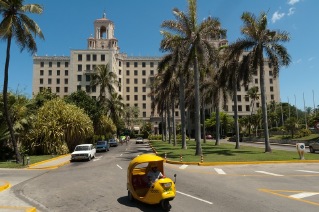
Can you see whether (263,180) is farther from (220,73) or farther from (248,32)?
(220,73)

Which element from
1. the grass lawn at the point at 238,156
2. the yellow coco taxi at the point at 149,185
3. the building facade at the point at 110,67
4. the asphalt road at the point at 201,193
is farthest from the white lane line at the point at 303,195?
the building facade at the point at 110,67

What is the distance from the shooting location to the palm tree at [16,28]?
74.9 feet

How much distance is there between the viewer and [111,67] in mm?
89688

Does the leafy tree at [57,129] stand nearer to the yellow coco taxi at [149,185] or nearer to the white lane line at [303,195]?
the yellow coco taxi at [149,185]

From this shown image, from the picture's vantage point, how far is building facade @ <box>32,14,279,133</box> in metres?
89.9

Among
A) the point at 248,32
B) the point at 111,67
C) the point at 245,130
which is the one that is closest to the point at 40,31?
the point at 248,32

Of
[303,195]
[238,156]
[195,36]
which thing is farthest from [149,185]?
[195,36]

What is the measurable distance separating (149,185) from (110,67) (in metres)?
81.9

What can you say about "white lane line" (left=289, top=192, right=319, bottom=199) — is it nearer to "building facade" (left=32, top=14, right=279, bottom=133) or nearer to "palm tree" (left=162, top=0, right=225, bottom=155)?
"palm tree" (left=162, top=0, right=225, bottom=155)

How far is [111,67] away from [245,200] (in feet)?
272

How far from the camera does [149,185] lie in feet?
31.6

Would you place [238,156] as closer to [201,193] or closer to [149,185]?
[201,193]

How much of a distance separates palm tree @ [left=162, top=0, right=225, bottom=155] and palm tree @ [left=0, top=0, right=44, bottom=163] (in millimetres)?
11633

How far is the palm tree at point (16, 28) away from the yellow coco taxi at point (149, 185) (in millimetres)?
17145
